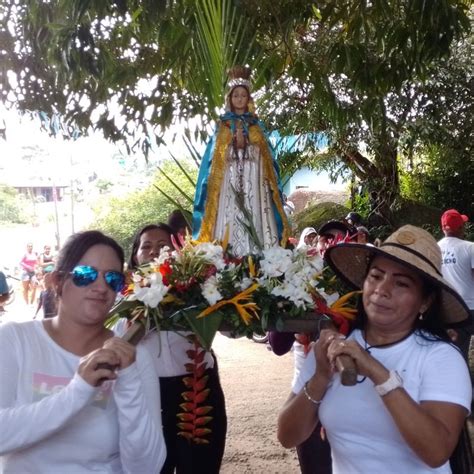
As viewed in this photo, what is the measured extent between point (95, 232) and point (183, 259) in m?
0.43

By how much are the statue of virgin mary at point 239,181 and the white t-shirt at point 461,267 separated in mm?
2886

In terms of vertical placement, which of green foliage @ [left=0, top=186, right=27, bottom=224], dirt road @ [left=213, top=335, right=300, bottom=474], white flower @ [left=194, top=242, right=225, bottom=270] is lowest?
dirt road @ [left=213, top=335, right=300, bottom=474]

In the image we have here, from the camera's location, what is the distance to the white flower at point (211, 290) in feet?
7.26

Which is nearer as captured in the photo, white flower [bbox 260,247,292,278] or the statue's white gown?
white flower [bbox 260,247,292,278]

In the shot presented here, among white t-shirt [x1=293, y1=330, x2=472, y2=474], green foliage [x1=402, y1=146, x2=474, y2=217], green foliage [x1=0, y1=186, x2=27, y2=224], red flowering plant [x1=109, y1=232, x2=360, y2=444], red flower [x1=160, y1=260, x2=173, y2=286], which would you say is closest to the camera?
white t-shirt [x1=293, y1=330, x2=472, y2=474]

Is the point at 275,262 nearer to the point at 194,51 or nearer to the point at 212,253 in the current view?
the point at 212,253

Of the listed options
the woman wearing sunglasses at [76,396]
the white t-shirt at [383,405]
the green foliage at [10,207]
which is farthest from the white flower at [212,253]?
the green foliage at [10,207]

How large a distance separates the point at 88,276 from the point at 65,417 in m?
0.46

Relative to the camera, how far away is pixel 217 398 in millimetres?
3004

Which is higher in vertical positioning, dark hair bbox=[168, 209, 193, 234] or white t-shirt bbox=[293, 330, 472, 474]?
dark hair bbox=[168, 209, 193, 234]

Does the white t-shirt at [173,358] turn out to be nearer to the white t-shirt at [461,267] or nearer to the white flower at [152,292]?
the white flower at [152,292]

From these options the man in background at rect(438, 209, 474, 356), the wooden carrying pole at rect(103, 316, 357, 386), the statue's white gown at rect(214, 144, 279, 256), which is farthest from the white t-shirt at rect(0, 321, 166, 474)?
the man in background at rect(438, 209, 474, 356)

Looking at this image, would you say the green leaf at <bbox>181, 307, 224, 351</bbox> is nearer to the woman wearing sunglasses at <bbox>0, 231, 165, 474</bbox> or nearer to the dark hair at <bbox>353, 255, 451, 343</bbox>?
the woman wearing sunglasses at <bbox>0, 231, 165, 474</bbox>

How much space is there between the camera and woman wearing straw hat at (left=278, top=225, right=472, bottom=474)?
164cm
